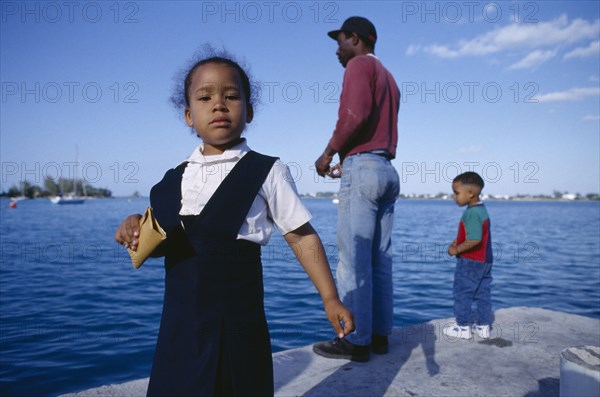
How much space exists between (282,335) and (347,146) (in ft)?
12.5

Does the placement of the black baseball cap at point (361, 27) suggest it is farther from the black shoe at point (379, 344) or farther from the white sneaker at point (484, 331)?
the white sneaker at point (484, 331)

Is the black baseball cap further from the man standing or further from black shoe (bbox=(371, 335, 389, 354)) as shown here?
black shoe (bbox=(371, 335, 389, 354))

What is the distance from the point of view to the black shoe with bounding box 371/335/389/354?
333 cm

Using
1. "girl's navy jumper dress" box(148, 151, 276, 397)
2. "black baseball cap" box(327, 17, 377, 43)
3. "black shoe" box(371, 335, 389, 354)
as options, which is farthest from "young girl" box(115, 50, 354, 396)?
Answer: "black baseball cap" box(327, 17, 377, 43)

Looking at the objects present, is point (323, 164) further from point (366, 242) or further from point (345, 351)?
point (345, 351)

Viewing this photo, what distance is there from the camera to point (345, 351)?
3.17 meters

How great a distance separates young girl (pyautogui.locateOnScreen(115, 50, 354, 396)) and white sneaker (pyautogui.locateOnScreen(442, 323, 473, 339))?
270 cm

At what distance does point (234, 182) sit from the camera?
1605mm

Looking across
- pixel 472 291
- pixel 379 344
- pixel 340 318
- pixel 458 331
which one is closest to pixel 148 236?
pixel 340 318

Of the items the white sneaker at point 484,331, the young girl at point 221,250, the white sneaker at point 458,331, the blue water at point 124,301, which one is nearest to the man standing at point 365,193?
the white sneaker at point 458,331

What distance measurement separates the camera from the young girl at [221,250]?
1.55 meters

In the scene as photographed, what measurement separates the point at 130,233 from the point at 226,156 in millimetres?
471

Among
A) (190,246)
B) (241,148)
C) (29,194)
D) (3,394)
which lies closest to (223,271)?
(190,246)

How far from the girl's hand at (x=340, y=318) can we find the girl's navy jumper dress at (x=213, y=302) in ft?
0.97
